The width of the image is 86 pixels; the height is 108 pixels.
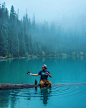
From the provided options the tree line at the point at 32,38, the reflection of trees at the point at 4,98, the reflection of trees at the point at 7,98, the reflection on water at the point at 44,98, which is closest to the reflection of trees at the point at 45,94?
the reflection on water at the point at 44,98

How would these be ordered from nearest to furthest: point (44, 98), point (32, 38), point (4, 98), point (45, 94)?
point (4, 98) < point (44, 98) < point (45, 94) < point (32, 38)

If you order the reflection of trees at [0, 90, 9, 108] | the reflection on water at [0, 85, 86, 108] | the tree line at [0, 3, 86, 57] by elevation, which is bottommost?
the reflection on water at [0, 85, 86, 108]

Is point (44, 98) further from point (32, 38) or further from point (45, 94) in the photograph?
point (32, 38)

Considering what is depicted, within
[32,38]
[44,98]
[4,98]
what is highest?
[32,38]

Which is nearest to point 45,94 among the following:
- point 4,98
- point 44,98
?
point 44,98

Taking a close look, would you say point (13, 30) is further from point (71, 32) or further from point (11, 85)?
point (71, 32)

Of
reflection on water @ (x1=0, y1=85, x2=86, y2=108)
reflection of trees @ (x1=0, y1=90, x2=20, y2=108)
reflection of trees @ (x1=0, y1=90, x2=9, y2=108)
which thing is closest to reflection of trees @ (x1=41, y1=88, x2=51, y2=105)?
reflection on water @ (x1=0, y1=85, x2=86, y2=108)

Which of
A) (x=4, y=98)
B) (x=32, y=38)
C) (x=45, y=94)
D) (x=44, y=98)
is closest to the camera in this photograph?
(x=4, y=98)

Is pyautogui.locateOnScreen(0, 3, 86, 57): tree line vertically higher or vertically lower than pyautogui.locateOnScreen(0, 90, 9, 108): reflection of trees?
higher

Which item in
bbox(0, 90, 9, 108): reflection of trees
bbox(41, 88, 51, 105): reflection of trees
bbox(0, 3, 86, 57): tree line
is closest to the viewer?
bbox(0, 90, 9, 108): reflection of trees

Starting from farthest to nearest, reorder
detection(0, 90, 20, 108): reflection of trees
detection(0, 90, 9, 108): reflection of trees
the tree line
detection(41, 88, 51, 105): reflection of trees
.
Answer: the tree line → detection(41, 88, 51, 105): reflection of trees → detection(0, 90, 20, 108): reflection of trees → detection(0, 90, 9, 108): reflection of trees

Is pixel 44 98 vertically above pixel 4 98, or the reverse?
pixel 4 98

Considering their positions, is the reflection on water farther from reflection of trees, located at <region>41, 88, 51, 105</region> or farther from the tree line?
the tree line

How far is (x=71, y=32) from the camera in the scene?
650ft
